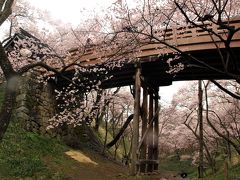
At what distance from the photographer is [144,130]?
1936cm

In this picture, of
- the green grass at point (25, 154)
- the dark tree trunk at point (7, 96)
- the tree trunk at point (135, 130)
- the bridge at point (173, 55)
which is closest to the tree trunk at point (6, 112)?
the dark tree trunk at point (7, 96)

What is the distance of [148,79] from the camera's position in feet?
66.5

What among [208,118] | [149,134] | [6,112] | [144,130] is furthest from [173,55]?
[208,118]

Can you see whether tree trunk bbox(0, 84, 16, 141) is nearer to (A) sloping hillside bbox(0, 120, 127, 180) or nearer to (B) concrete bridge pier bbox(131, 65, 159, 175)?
(A) sloping hillside bbox(0, 120, 127, 180)

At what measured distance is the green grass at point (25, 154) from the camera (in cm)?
1526

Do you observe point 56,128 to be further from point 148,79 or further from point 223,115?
point 223,115

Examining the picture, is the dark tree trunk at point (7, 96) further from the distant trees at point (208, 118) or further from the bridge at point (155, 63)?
the distant trees at point (208, 118)

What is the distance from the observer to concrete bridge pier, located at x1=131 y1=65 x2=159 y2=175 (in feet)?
55.0

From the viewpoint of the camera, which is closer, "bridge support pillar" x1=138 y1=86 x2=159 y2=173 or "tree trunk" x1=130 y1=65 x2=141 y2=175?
"tree trunk" x1=130 y1=65 x2=141 y2=175

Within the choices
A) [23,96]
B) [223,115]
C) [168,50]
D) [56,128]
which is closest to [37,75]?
[23,96]

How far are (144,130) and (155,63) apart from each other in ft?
12.8

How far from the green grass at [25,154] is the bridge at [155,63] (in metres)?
4.47

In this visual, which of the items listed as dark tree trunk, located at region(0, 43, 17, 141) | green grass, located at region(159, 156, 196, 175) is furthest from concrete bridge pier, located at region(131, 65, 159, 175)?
green grass, located at region(159, 156, 196, 175)

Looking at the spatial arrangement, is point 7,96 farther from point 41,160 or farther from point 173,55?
point 173,55
